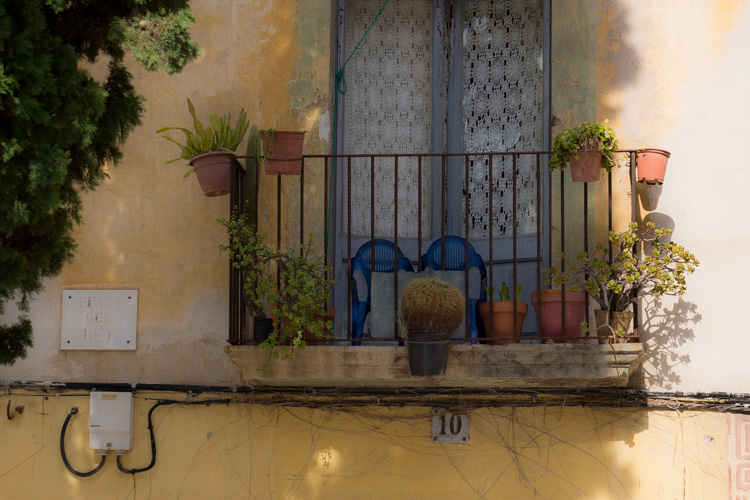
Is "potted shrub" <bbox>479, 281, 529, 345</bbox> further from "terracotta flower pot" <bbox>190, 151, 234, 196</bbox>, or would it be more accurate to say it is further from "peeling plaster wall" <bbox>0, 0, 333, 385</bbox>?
"terracotta flower pot" <bbox>190, 151, 234, 196</bbox>

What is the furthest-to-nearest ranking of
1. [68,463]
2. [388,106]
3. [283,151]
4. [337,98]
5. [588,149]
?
[388,106] < [337,98] < [68,463] < [283,151] < [588,149]

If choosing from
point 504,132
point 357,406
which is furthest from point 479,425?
point 504,132

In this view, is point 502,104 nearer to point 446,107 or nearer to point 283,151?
point 446,107

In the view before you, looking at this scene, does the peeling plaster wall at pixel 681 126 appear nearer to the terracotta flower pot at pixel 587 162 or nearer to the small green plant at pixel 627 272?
the small green plant at pixel 627 272

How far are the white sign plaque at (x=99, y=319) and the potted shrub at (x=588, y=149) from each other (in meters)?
2.55

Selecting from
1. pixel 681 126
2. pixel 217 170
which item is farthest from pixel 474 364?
pixel 681 126

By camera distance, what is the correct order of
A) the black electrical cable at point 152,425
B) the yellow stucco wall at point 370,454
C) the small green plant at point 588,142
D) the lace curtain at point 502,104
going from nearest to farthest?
the small green plant at point 588,142
the yellow stucco wall at point 370,454
the black electrical cable at point 152,425
the lace curtain at point 502,104

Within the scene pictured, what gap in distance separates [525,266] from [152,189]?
221cm

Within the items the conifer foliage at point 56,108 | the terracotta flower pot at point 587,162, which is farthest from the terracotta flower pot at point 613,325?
the conifer foliage at point 56,108

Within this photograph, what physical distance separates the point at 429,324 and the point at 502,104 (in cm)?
175

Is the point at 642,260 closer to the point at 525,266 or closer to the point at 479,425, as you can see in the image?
the point at 525,266

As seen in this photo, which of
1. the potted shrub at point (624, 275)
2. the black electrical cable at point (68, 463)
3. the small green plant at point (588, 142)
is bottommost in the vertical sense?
the black electrical cable at point (68, 463)

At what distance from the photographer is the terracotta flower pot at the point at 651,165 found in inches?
244

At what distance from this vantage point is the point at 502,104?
704 cm
